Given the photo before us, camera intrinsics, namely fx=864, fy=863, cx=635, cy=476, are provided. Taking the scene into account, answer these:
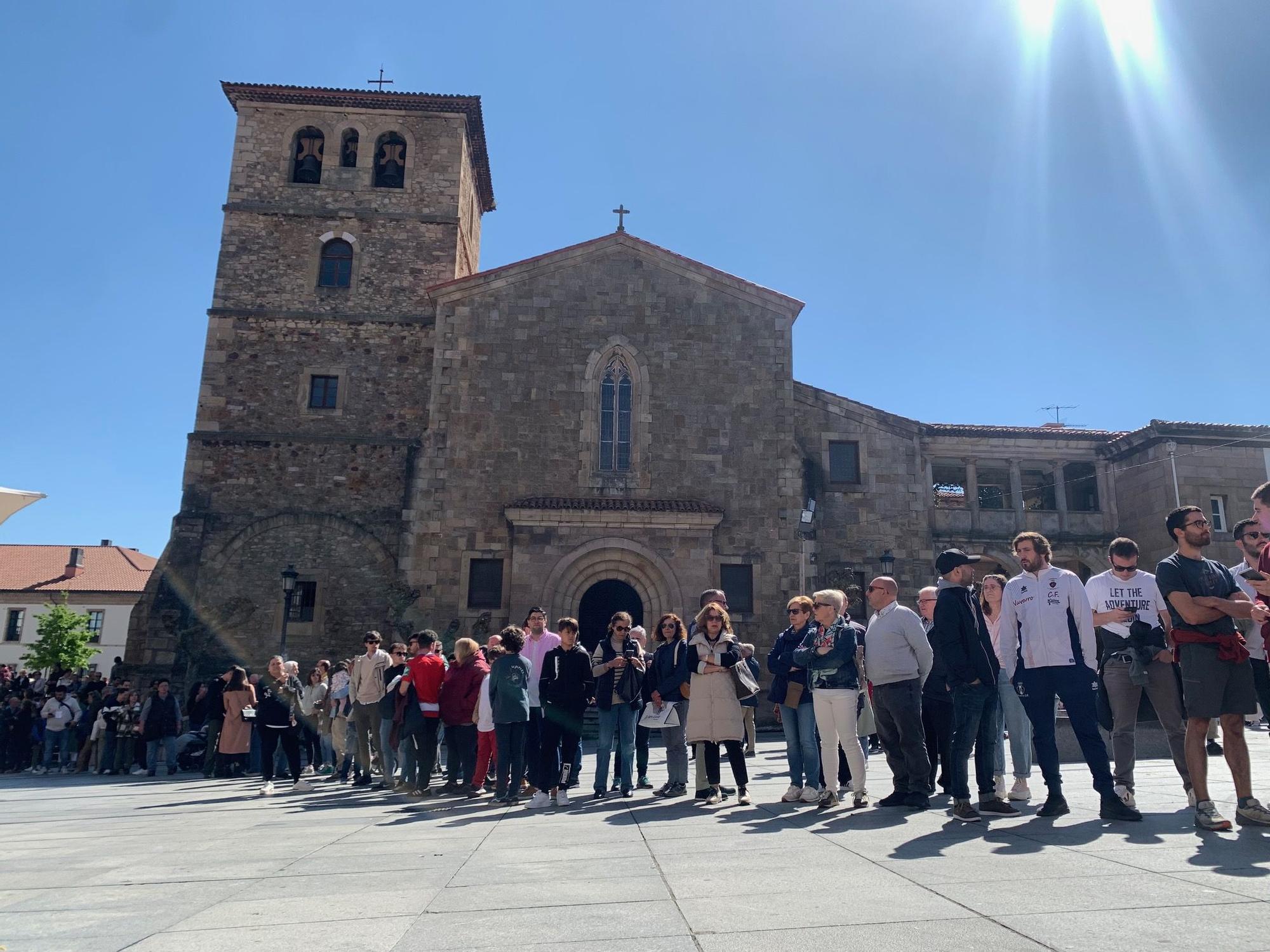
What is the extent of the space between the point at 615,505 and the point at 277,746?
1000 cm

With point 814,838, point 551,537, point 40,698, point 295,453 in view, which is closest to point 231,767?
point 40,698

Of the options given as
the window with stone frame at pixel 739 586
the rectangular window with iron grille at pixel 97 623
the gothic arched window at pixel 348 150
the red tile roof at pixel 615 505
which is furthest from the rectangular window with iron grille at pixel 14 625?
the window with stone frame at pixel 739 586

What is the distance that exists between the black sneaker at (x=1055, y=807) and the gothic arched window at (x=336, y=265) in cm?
2216

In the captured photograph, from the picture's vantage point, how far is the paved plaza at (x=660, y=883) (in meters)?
3.33

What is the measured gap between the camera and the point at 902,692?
6895 mm

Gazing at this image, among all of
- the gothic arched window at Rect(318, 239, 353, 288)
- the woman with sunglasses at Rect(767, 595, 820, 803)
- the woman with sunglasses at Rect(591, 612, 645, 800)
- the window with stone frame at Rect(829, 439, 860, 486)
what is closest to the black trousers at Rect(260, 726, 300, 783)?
the woman with sunglasses at Rect(591, 612, 645, 800)

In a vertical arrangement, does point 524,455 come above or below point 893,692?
above

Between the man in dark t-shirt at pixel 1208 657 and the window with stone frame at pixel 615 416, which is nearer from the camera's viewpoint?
the man in dark t-shirt at pixel 1208 657

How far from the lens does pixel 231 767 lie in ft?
45.6

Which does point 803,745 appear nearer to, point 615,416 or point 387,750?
point 387,750

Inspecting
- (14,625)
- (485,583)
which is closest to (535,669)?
(485,583)

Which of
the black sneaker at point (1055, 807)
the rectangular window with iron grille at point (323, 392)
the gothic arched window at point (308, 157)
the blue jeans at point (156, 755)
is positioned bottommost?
the blue jeans at point (156, 755)

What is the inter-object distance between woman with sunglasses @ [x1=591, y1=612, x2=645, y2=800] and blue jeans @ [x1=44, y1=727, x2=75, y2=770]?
12.9 meters

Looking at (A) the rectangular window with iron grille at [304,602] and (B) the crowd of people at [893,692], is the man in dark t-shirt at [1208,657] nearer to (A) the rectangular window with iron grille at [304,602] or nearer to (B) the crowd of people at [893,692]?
(B) the crowd of people at [893,692]
